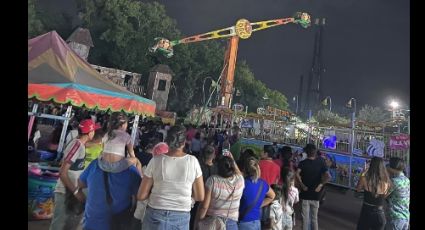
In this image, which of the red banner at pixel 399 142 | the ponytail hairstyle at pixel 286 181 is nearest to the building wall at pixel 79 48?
the red banner at pixel 399 142

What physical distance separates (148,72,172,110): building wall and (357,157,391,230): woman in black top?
3031cm

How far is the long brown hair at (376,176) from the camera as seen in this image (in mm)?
4105

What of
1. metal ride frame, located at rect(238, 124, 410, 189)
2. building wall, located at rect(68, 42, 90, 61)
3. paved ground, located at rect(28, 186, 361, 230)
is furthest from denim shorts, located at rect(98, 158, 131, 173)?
building wall, located at rect(68, 42, 90, 61)

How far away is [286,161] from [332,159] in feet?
27.2

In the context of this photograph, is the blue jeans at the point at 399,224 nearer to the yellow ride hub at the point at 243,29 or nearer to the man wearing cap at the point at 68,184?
the man wearing cap at the point at 68,184

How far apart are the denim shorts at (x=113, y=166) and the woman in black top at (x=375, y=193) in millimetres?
3327

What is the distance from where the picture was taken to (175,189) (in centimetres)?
283

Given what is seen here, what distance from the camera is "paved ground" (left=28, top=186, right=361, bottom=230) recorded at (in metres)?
6.68

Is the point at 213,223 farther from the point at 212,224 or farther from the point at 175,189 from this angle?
the point at 175,189

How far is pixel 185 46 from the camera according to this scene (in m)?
40.2

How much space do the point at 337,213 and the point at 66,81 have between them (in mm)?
7647

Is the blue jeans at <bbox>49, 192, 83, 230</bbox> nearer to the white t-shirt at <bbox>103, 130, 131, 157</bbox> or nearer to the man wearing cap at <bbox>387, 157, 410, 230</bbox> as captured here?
the white t-shirt at <bbox>103, 130, 131, 157</bbox>
